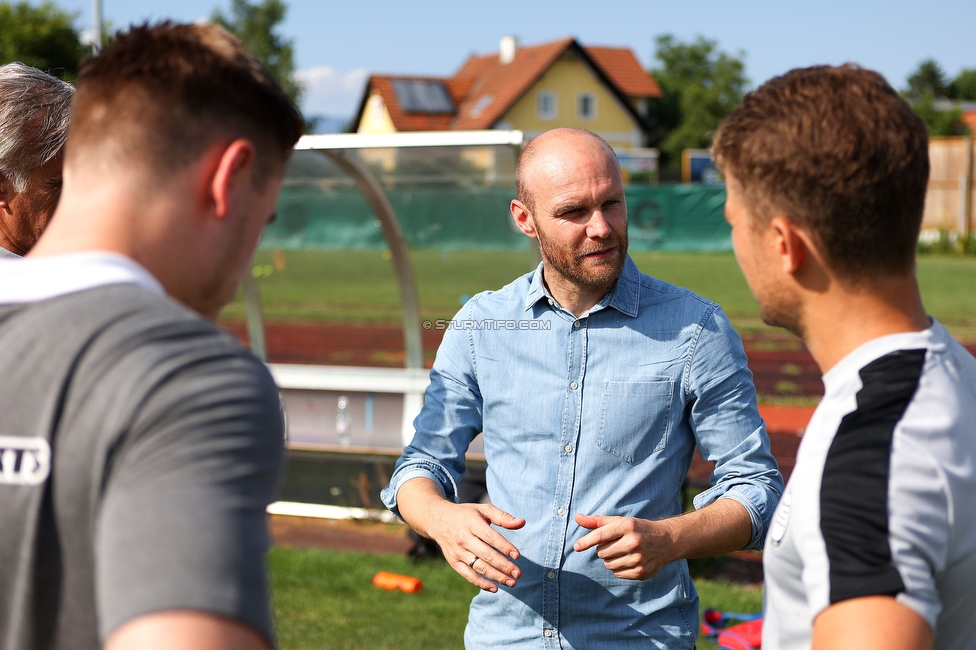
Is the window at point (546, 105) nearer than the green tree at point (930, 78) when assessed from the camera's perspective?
Yes

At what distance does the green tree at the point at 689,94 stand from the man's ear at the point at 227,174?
57044 millimetres

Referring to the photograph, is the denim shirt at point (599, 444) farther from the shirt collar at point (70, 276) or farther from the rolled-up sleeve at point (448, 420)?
the shirt collar at point (70, 276)

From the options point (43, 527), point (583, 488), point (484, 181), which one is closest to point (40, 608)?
point (43, 527)

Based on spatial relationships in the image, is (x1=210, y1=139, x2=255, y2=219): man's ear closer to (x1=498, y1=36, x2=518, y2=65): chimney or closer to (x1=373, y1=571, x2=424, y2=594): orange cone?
(x1=373, y1=571, x2=424, y2=594): orange cone

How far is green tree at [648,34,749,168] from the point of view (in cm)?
6322

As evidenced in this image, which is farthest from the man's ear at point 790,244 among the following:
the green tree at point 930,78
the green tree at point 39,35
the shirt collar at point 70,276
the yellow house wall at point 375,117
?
the green tree at point 930,78

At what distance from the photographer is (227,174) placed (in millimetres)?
1151

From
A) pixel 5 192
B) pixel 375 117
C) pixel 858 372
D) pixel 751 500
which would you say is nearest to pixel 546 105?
pixel 375 117

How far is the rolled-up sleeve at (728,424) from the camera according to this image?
8.14 feet

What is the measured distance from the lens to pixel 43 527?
1.01 metres

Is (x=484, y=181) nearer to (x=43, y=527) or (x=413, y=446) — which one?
(x=413, y=446)

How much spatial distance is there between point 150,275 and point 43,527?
0.32m

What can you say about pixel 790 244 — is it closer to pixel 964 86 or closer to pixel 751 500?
pixel 751 500

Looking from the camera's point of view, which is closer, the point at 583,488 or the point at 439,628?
the point at 583,488
